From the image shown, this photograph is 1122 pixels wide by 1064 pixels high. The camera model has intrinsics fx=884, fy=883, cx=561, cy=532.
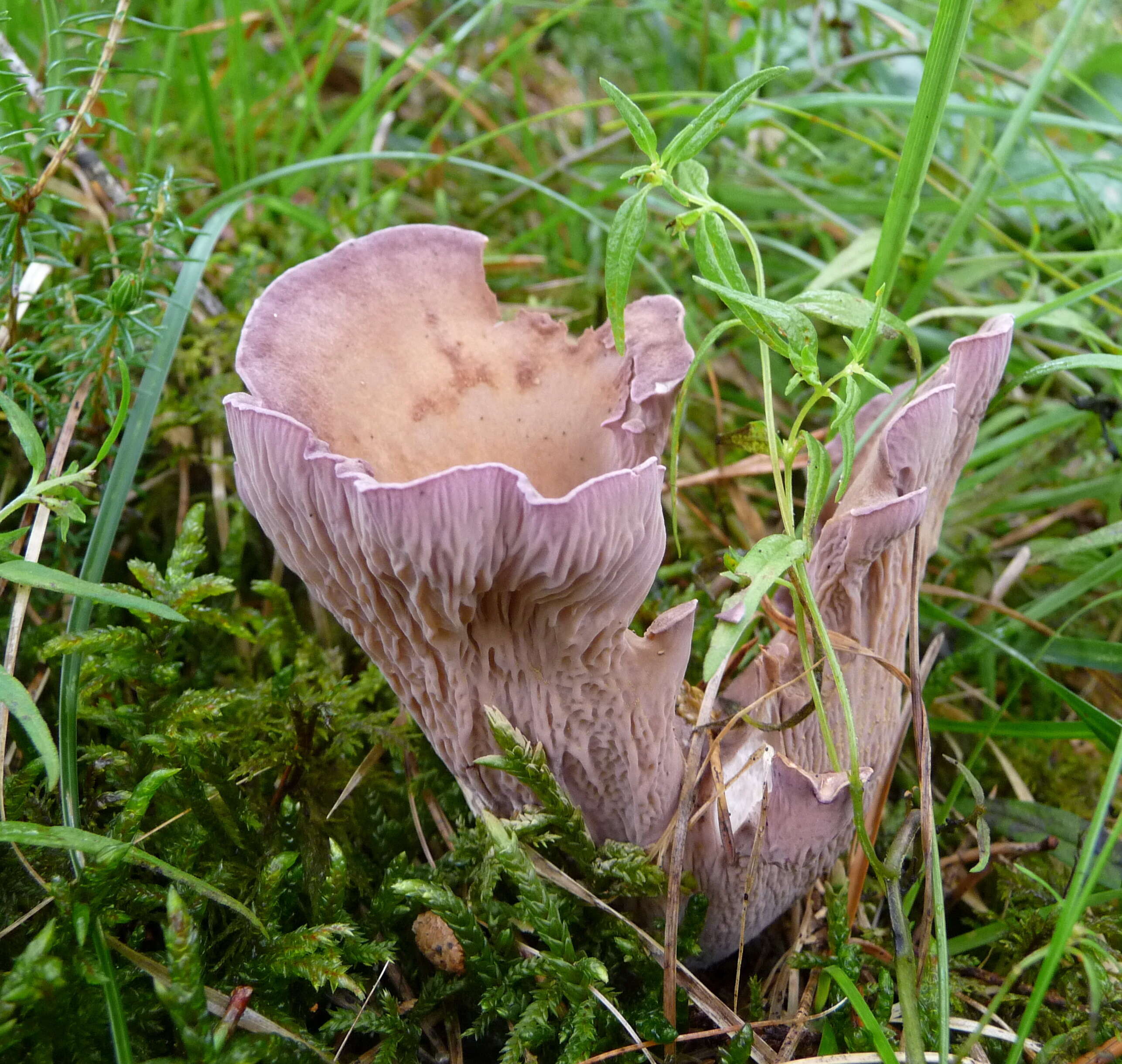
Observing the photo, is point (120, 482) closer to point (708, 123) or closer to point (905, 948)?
point (708, 123)

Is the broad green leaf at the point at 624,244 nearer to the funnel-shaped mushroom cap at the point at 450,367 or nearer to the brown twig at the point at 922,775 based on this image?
the funnel-shaped mushroom cap at the point at 450,367

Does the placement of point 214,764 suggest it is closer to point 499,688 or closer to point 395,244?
point 499,688

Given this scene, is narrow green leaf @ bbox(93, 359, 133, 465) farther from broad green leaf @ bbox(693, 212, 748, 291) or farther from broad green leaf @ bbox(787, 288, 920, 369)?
broad green leaf @ bbox(787, 288, 920, 369)

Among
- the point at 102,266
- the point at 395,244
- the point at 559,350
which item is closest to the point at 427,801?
the point at 559,350

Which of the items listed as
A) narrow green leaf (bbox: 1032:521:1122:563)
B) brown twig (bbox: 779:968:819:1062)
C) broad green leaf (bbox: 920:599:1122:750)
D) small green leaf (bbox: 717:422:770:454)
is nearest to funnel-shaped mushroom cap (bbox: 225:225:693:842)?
small green leaf (bbox: 717:422:770:454)

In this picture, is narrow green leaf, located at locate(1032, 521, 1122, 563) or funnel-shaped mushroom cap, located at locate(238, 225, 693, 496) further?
narrow green leaf, located at locate(1032, 521, 1122, 563)

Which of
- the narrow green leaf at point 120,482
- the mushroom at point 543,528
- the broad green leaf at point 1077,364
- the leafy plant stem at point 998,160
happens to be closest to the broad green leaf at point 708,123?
the mushroom at point 543,528

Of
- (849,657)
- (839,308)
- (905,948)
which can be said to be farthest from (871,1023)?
(839,308)
